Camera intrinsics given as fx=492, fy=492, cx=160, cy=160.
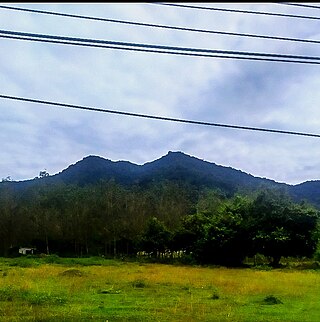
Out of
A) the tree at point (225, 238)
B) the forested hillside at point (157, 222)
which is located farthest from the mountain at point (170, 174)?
the tree at point (225, 238)

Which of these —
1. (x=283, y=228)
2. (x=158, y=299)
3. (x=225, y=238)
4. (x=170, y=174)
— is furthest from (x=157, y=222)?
(x=170, y=174)

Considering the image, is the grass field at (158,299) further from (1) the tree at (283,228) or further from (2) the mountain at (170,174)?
(2) the mountain at (170,174)

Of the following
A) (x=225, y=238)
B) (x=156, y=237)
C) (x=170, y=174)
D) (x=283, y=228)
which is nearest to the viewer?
(x=283, y=228)

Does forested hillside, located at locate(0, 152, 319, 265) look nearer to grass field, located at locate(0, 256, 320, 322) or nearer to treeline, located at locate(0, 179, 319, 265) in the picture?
treeline, located at locate(0, 179, 319, 265)

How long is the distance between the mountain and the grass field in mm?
41163

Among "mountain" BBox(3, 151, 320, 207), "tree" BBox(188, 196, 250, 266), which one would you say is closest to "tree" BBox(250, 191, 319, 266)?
"tree" BBox(188, 196, 250, 266)

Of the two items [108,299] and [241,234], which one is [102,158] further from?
[108,299]

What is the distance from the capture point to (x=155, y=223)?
33500mm

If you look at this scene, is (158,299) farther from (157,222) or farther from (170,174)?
(170,174)

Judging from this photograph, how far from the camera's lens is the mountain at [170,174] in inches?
2506

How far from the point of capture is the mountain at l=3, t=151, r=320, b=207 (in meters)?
63.7

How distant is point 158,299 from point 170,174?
5407cm

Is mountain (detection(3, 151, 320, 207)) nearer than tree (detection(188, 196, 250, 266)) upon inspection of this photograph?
No

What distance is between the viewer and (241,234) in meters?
27.9
